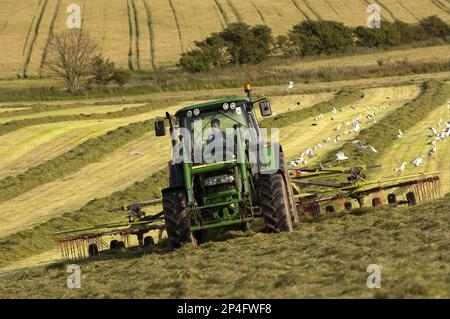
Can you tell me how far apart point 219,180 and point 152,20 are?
58952mm

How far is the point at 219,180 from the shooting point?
42.9ft

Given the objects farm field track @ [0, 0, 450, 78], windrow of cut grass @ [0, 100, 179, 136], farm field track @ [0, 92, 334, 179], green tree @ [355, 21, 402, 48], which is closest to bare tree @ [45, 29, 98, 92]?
farm field track @ [0, 0, 450, 78]

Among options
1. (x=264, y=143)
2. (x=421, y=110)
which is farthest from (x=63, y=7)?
(x=264, y=143)

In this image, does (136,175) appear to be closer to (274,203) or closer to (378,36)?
(274,203)

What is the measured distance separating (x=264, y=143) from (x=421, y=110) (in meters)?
17.3

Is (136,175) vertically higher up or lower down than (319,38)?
lower down

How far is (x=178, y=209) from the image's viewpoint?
12.9 meters

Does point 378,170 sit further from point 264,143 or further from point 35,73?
point 35,73

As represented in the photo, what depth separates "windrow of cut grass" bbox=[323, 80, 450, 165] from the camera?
72.6 feet

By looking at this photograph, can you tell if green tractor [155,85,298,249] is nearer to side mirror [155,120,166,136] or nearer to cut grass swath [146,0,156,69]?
side mirror [155,120,166,136]

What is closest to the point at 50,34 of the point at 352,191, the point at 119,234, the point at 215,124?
the point at 119,234

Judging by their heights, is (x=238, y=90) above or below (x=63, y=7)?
below

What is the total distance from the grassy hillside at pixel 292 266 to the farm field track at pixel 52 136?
46.4 ft

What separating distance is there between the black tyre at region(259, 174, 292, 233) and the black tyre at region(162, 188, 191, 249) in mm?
1117
